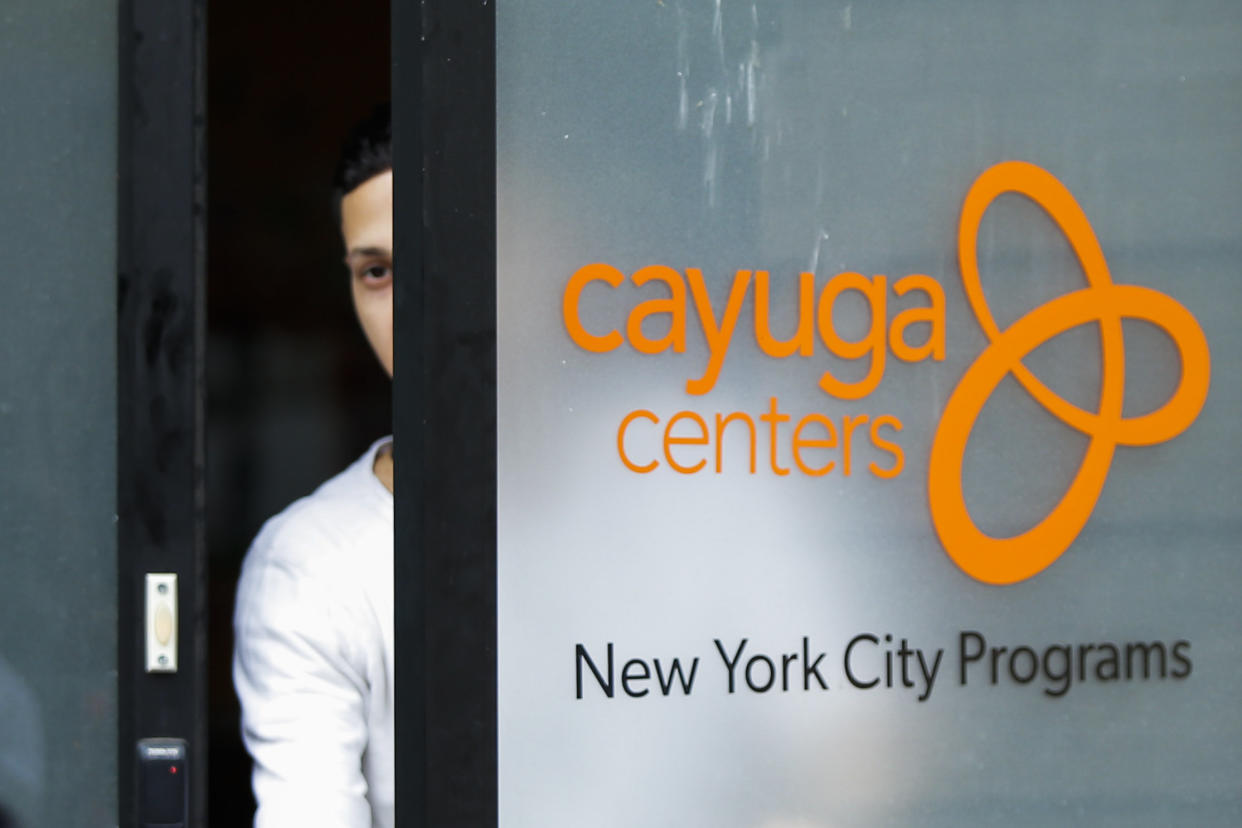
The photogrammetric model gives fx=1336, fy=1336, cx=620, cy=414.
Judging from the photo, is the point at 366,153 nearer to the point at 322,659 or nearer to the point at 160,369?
the point at 160,369

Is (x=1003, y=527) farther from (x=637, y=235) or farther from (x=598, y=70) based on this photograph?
(x=598, y=70)

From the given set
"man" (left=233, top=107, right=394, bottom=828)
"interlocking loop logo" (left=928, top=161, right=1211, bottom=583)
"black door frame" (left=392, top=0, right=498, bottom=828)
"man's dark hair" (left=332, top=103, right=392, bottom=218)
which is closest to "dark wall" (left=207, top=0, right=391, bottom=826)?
"man's dark hair" (left=332, top=103, right=392, bottom=218)

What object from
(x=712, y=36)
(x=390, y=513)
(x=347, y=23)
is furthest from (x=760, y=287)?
(x=347, y=23)

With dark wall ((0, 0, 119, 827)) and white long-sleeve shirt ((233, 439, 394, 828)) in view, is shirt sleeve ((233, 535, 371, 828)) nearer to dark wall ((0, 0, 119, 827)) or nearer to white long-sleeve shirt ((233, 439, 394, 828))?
white long-sleeve shirt ((233, 439, 394, 828))

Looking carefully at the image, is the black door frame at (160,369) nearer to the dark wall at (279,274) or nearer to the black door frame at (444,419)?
the black door frame at (444,419)

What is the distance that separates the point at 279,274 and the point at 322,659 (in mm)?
2502

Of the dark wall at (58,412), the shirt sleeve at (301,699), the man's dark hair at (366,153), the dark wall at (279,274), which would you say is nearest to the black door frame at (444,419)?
the shirt sleeve at (301,699)

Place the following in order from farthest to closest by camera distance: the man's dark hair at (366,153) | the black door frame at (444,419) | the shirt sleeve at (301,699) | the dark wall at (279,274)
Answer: the dark wall at (279,274), the man's dark hair at (366,153), the shirt sleeve at (301,699), the black door frame at (444,419)

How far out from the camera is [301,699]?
219cm

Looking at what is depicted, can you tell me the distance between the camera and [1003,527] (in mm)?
2213

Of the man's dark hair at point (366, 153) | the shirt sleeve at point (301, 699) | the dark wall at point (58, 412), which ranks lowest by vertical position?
the shirt sleeve at point (301, 699)

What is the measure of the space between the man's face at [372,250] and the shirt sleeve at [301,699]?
56 cm

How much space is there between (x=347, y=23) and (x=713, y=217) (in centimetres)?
265

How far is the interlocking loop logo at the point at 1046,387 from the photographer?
219 cm
